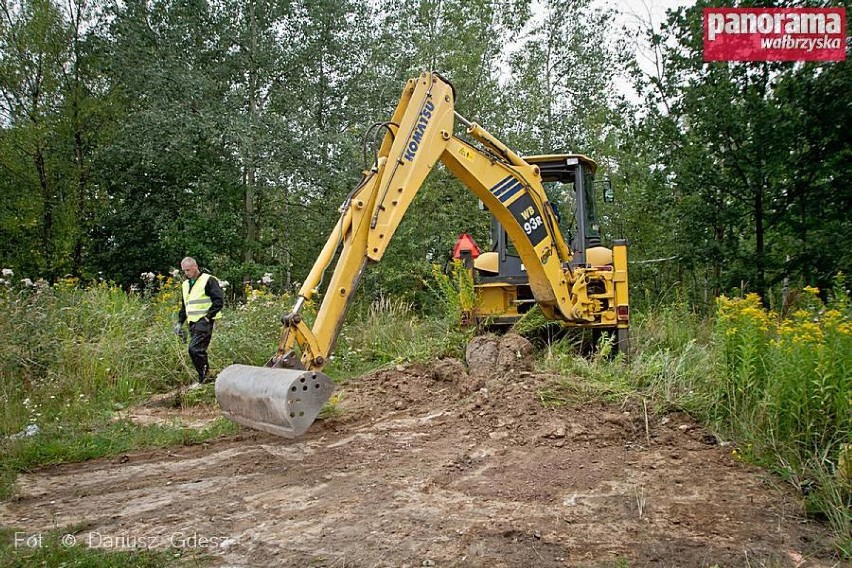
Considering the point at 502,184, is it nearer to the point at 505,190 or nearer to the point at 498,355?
the point at 505,190

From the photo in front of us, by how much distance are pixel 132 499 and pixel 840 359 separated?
15.6 feet

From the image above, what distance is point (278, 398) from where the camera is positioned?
171 inches

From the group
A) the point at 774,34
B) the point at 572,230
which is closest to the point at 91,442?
the point at 572,230

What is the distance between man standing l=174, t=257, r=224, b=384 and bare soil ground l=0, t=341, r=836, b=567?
80.6 inches

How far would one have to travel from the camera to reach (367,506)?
12.8 ft

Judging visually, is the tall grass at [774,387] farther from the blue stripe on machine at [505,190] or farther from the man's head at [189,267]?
the man's head at [189,267]

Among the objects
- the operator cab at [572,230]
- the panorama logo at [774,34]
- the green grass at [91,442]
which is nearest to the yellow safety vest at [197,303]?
the green grass at [91,442]

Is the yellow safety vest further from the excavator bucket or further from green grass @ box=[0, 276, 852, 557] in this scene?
the excavator bucket

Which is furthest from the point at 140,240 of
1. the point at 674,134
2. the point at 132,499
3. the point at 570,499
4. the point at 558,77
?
the point at 570,499

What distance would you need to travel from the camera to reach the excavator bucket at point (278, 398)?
171 inches

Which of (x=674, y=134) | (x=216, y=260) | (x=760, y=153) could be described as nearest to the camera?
(x=760, y=153)

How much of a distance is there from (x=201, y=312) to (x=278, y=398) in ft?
12.0

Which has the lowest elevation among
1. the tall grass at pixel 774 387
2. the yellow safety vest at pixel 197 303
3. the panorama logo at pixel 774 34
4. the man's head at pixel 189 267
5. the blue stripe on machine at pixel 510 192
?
the tall grass at pixel 774 387

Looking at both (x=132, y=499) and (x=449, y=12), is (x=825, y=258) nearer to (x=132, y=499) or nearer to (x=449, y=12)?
(x=132, y=499)
